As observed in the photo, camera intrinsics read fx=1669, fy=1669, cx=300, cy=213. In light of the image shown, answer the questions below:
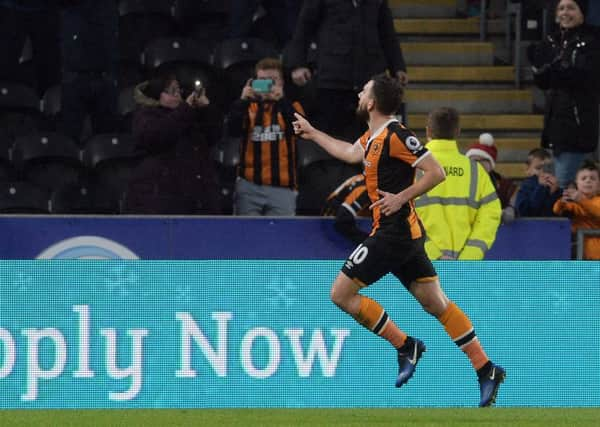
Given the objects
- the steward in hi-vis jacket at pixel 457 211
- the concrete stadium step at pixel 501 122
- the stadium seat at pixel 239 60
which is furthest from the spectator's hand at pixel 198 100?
the concrete stadium step at pixel 501 122

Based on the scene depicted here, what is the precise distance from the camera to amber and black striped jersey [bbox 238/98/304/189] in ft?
36.5

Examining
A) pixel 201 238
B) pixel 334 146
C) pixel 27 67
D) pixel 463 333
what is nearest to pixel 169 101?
pixel 201 238

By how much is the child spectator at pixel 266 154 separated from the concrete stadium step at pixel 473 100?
3177 millimetres

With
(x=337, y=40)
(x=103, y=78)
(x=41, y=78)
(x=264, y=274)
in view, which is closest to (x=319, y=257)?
(x=264, y=274)

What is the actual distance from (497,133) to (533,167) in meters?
2.70

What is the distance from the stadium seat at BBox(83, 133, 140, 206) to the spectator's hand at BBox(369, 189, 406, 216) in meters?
3.75

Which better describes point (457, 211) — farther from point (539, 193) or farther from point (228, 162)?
point (228, 162)

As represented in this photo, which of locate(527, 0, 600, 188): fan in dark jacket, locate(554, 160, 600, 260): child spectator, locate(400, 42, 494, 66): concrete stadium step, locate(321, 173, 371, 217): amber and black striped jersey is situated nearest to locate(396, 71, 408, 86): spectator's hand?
locate(321, 173, 371, 217): amber and black striped jersey

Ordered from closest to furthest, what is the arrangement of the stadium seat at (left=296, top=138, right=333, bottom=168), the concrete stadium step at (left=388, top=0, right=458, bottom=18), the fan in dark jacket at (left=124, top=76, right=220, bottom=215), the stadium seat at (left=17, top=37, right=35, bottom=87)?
the fan in dark jacket at (left=124, top=76, right=220, bottom=215), the stadium seat at (left=296, top=138, right=333, bottom=168), the stadium seat at (left=17, top=37, right=35, bottom=87), the concrete stadium step at (left=388, top=0, right=458, bottom=18)

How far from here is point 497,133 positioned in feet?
46.9

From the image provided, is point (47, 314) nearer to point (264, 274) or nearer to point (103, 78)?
point (264, 274)

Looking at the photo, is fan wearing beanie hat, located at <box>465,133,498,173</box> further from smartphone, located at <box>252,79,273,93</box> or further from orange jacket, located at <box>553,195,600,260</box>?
smartphone, located at <box>252,79,273,93</box>

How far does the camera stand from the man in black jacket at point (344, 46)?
1171cm

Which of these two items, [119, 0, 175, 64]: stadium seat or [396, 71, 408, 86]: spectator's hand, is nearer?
[396, 71, 408, 86]: spectator's hand
